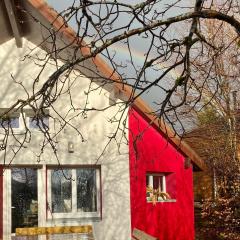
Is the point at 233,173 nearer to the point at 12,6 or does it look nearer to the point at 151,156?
the point at 151,156

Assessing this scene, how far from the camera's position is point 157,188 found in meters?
15.5

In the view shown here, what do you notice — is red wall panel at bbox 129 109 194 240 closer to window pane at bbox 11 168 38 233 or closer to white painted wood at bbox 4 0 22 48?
window pane at bbox 11 168 38 233

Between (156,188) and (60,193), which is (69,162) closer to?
(60,193)

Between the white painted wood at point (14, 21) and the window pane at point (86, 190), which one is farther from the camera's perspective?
the window pane at point (86, 190)

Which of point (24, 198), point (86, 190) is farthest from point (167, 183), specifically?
point (24, 198)

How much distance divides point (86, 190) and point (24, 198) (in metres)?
1.52

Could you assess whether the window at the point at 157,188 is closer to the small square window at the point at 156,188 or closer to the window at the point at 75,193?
the small square window at the point at 156,188

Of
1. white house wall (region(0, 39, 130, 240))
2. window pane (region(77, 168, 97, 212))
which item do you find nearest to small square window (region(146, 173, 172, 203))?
white house wall (region(0, 39, 130, 240))

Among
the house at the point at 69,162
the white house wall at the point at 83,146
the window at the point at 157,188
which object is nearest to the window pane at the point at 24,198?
the house at the point at 69,162

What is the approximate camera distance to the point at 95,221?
13703mm

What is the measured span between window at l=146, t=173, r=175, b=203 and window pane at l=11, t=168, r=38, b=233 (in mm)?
3129

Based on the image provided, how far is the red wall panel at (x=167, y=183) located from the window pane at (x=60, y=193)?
1613 millimetres

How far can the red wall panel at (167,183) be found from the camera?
563 inches

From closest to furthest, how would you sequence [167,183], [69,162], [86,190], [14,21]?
[14,21] < [69,162] < [86,190] < [167,183]
